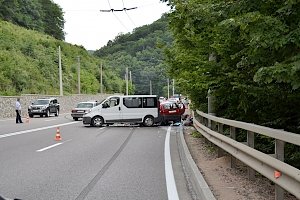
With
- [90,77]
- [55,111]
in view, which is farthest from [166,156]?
[90,77]

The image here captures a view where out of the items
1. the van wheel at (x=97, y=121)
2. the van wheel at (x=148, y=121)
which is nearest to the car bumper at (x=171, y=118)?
the van wheel at (x=148, y=121)

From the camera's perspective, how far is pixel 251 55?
586 cm

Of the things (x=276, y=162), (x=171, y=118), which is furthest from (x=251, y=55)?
(x=171, y=118)

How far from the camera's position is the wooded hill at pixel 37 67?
175 ft

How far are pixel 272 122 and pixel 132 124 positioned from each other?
67.1ft

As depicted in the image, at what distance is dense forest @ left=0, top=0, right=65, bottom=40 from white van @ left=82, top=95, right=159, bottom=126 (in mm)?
76610

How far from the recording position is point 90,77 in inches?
3410

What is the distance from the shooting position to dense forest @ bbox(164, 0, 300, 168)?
5012 mm

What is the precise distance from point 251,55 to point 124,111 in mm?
20844

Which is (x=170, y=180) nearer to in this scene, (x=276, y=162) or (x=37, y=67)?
(x=276, y=162)

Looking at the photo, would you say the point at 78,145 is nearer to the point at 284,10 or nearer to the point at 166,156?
the point at 166,156

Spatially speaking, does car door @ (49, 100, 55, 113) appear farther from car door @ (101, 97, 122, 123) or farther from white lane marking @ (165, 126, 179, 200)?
white lane marking @ (165, 126, 179, 200)

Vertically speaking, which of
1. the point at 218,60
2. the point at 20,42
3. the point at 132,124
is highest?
the point at 20,42

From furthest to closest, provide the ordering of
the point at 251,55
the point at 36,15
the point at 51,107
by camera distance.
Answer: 1. the point at 36,15
2. the point at 51,107
3. the point at 251,55
